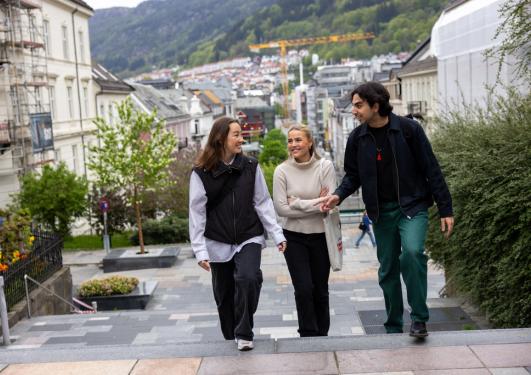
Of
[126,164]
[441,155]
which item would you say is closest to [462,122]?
[441,155]

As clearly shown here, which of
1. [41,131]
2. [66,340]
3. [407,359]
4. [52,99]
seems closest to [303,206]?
[407,359]

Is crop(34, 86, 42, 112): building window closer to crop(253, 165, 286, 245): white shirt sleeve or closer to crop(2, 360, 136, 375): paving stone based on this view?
crop(2, 360, 136, 375): paving stone

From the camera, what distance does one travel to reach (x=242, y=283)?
612 centimetres

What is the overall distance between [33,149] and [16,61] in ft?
11.7

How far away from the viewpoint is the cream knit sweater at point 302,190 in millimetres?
6602

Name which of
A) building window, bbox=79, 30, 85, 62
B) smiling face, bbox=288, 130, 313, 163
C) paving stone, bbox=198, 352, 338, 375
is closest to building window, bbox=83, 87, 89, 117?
building window, bbox=79, 30, 85, 62

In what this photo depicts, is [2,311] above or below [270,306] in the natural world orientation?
above

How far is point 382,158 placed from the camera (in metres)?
6.16

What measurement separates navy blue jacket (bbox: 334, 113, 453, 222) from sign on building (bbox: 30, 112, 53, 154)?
27308 mm

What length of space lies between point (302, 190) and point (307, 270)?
2.23 feet

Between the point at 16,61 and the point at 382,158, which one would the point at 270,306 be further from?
the point at 16,61

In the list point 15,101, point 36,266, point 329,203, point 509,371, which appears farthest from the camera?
point 15,101

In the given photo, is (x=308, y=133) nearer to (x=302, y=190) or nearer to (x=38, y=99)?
(x=302, y=190)

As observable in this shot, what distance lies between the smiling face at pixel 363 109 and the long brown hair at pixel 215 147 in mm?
941
